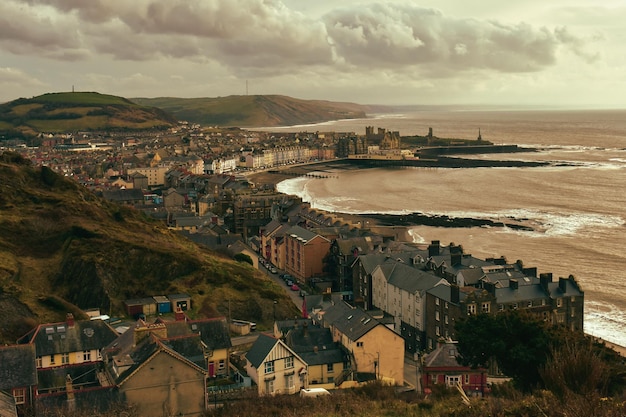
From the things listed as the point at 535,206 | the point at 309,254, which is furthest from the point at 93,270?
the point at 535,206

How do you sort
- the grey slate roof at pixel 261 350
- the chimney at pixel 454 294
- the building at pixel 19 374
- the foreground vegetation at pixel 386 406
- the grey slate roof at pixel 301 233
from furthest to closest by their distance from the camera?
the grey slate roof at pixel 301 233 < the chimney at pixel 454 294 < the grey slate roof at pixel 261 350 < the building at pixel 19 374 < the foreground vegetation at pixel 386 406

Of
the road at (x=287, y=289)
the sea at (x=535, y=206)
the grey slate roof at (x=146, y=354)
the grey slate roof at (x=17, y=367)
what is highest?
the grey slate roof at (x=146, y=354)

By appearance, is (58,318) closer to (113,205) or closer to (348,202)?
(113,205)

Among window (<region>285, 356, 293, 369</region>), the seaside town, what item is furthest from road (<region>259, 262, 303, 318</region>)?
window (<region>285, 356, 293, 369</region>)

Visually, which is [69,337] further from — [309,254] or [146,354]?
[309,254]

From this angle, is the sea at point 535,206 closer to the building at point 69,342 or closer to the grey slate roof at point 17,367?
the building at point 69,342

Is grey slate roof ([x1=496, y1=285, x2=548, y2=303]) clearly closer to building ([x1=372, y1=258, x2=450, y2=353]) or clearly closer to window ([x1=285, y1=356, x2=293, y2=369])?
building ([x1=372, y1=258, x2=450, y2=353])

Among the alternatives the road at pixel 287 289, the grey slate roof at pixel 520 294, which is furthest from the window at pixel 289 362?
the road at pixel 287 289
